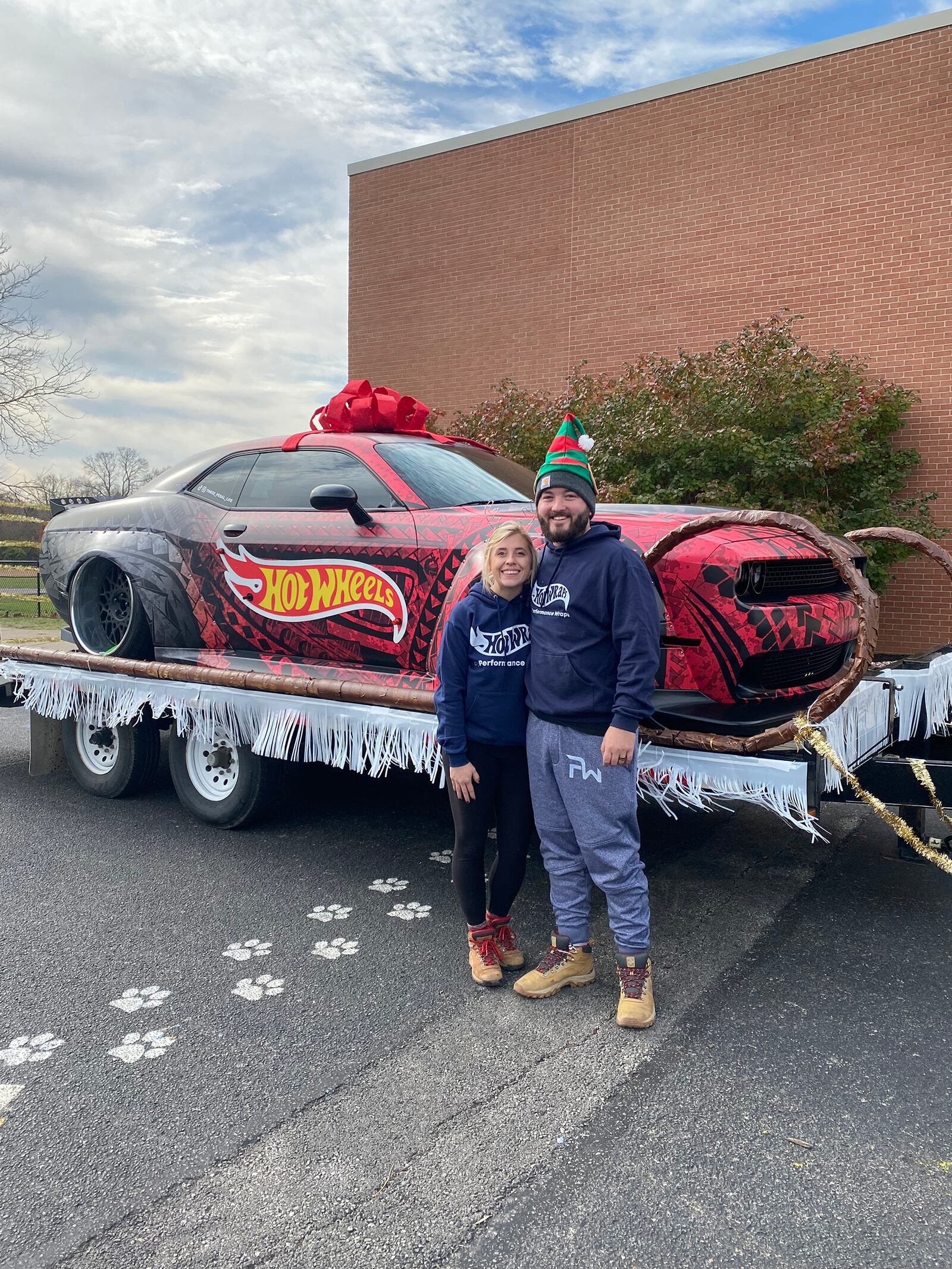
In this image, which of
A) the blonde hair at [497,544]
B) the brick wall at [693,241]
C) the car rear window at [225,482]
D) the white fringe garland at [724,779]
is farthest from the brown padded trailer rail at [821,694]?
the brick wall at [693,241]

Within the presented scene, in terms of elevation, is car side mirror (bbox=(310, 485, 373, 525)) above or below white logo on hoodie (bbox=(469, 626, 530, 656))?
above

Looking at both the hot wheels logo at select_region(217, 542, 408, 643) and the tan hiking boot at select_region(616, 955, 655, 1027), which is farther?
the hot wheels logo at select_region(217, 542, 408, 643)

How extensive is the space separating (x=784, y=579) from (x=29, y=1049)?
3121 millimetres

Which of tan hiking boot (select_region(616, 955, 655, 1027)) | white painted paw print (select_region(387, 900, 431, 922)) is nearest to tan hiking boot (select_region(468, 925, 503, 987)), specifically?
tan hiking boot (select_region(616, 955, 655, 1027))

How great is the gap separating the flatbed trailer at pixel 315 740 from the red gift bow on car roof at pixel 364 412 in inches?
62.4

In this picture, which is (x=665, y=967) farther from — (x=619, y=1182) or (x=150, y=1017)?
(x=150, y=1017)

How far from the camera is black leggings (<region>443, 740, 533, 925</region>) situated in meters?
3.35

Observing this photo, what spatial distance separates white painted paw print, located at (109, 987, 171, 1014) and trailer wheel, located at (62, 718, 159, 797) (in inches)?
93.5

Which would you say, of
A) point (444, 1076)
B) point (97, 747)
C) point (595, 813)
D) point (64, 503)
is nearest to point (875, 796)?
point (595, 813)

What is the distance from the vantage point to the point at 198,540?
17.4ft

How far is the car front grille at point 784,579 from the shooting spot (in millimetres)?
3670

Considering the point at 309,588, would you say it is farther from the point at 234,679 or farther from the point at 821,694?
the point at 821,694

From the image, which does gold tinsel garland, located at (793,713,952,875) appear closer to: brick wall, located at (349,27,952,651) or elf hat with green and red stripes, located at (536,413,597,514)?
elf hat with green and red stripes, located at (536,413,597,514)

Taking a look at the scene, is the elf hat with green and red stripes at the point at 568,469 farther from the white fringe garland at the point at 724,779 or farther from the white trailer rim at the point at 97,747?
the white trailer rim at the point at 97,747
